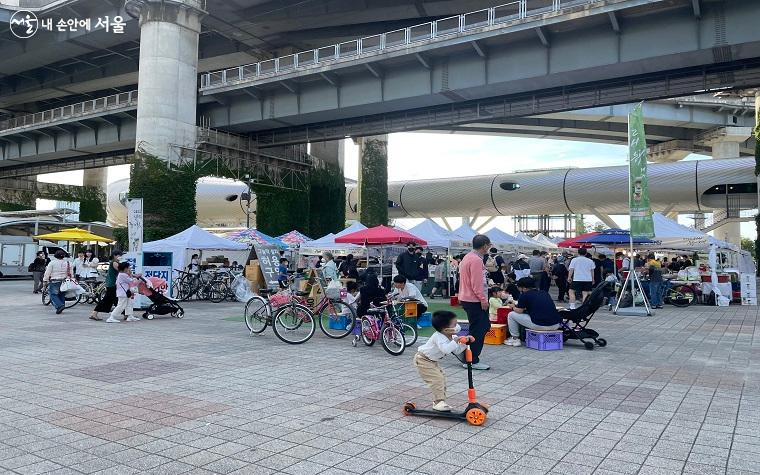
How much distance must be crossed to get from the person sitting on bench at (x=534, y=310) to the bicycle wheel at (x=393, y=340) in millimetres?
2181

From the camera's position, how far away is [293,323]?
34.0 ft

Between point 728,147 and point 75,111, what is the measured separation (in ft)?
168

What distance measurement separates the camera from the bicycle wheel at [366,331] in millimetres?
9680

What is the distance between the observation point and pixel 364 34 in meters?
35.8

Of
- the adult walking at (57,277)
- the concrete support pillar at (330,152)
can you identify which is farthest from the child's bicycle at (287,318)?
the concrete support pillar at (330,152)

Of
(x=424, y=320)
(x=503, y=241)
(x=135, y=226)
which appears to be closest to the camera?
(x=424, y=320)

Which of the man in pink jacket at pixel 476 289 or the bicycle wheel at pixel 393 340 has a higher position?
the man in pink jacket at pixel 476 289

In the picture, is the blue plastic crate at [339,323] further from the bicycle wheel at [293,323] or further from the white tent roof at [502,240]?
the white tent roof at [502,240]

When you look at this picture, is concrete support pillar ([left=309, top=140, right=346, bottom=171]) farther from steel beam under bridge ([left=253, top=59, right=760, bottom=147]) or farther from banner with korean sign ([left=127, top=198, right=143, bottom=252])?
banner with korean sign ([left=127, top=198, right=143, bottom=252])

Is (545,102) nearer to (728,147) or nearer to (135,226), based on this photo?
(135,226)

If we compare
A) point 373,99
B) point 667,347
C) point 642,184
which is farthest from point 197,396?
point 373,99

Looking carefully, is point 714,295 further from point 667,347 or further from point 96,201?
point 96,201

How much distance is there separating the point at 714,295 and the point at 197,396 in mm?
18454

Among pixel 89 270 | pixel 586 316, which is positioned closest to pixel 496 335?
pixel 586 316
